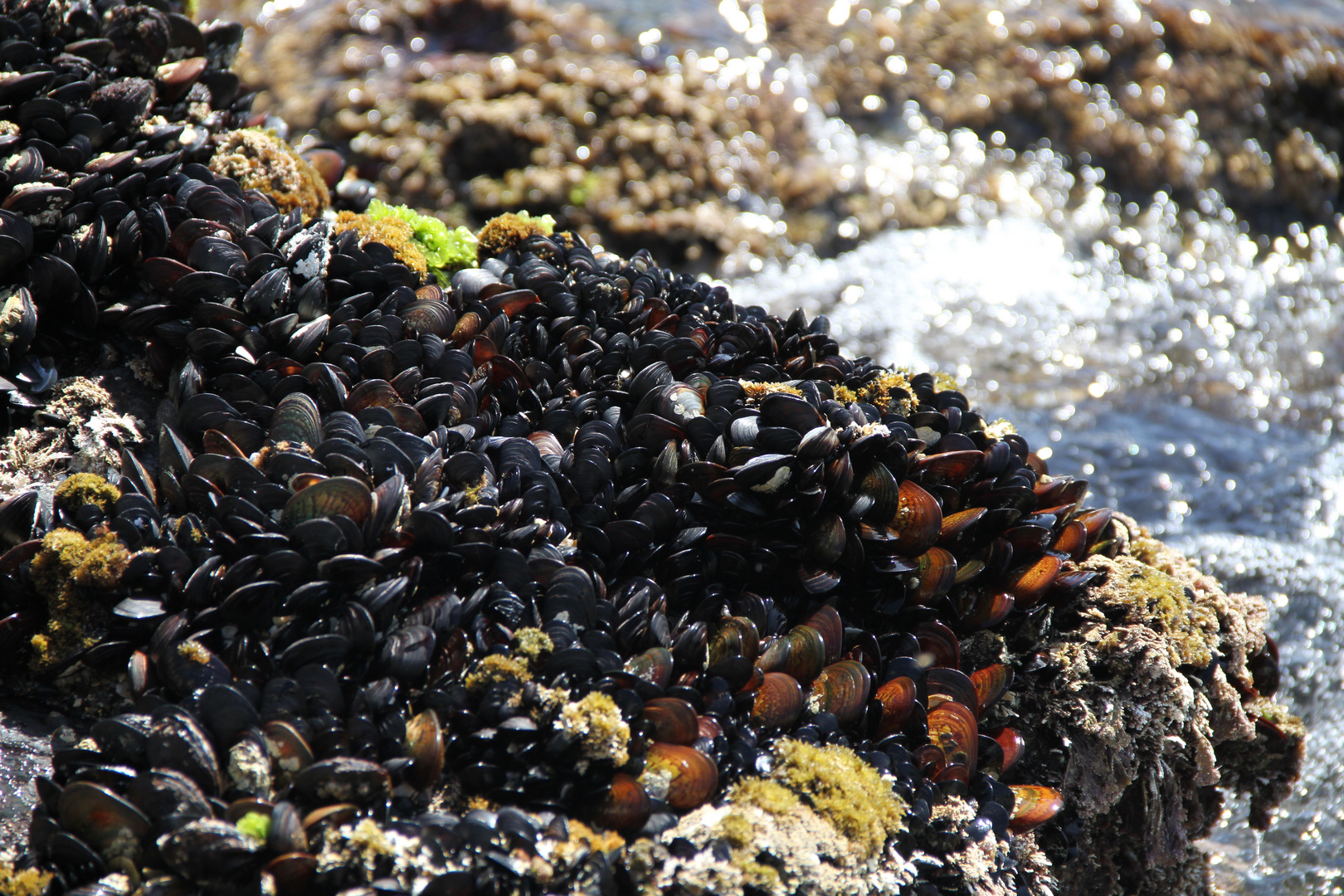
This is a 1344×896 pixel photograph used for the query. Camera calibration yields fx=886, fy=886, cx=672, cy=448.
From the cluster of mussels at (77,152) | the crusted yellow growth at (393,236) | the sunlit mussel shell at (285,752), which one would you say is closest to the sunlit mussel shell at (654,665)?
the sunlit mussel shell at (285,752)

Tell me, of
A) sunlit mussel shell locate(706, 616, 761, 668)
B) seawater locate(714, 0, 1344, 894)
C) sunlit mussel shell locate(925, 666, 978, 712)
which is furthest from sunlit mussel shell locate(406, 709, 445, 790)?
seawater locate(714, 0, 1344, 894)

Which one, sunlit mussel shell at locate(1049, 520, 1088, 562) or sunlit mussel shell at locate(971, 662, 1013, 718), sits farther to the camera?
sunlit mussel shell at locate(1049, 520, 1088, 562)

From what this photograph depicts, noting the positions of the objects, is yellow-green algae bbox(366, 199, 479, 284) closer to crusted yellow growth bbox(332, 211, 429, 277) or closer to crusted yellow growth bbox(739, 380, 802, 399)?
crusted yellow growth bbox(332, 211, 429, 277)

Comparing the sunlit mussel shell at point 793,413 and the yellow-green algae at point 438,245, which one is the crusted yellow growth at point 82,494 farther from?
the sunlit mussel shell at point 793,413

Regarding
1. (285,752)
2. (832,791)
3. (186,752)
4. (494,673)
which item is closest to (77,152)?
(186,752)

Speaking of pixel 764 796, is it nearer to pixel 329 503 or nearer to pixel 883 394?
pixel 329 503
